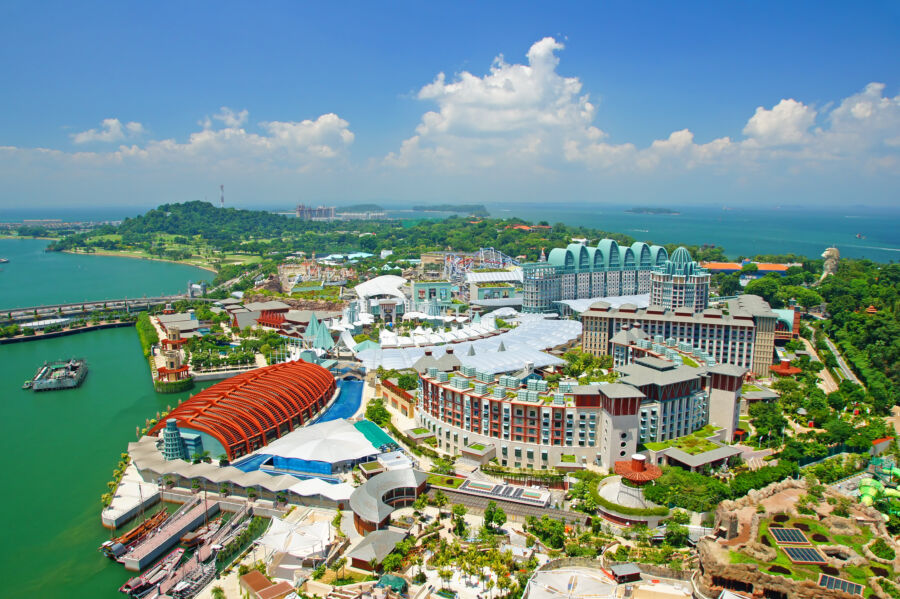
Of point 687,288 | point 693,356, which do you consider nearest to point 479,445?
point 693,356

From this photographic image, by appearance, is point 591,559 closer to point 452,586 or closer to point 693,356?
point 452,586

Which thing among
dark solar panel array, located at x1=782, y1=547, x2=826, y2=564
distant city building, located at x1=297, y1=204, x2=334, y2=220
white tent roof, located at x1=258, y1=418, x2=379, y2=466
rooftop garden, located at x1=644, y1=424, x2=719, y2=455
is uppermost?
distant city building, located at x1=297, y1=204, x2=334, y2=220

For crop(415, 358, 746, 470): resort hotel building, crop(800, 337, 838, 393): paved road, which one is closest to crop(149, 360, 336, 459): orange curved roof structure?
crop(415, 358, 746, 470): resort hotel building

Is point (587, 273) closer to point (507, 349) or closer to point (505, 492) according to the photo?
point (507, 349)

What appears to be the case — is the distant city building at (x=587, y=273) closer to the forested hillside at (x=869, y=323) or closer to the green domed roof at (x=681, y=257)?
the green domed roof at (x=681, y=257)

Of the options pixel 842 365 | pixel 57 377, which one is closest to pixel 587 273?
pixel 842 365

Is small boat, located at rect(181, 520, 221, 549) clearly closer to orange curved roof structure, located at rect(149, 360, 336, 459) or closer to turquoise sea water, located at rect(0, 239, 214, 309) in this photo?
orange curved roof structure, located at rect(149, 360, 336, 459)

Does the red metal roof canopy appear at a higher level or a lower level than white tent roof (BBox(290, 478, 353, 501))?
higher
